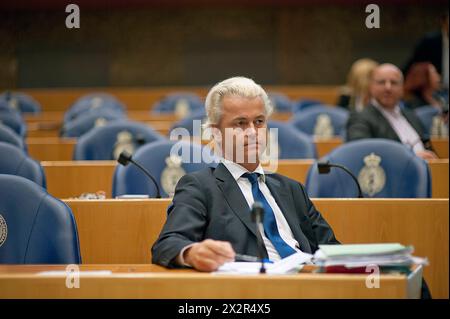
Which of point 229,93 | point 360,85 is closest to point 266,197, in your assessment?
point 229,93

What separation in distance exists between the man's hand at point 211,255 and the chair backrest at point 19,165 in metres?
1.50

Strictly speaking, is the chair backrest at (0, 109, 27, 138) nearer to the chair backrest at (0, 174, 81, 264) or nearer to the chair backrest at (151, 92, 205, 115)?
the chair backrest at (151, 92, 205, 115)

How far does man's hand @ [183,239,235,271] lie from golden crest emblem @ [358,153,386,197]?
77.1 inches

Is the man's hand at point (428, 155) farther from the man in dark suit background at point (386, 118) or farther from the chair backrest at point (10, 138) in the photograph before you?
the chair backrest at point (10, 138)

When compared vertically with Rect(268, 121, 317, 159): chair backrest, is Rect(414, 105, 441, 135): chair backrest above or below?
above

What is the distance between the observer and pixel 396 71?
5320mm

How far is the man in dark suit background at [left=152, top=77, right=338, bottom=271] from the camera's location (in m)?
2.52

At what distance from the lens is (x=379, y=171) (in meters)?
4.05

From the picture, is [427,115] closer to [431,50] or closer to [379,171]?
[431,50]

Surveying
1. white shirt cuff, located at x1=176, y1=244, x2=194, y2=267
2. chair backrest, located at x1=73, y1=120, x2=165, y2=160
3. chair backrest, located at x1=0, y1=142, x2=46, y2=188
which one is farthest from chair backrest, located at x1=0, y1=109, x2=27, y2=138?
white shirt cuff, located at x1=176, y1=244, x2=194, y2=267

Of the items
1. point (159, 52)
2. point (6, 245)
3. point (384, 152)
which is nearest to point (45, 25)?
point (159, 52)

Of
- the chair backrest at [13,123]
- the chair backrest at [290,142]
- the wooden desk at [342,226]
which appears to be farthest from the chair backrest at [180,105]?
the wooden desk at [342,226]

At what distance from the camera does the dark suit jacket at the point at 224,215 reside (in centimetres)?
245
